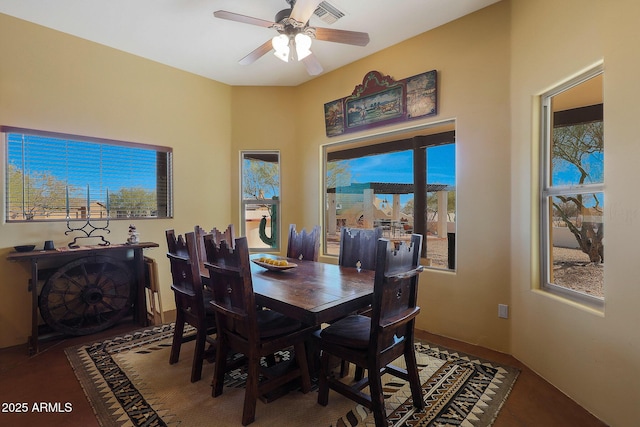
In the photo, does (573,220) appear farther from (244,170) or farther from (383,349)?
(244,170)

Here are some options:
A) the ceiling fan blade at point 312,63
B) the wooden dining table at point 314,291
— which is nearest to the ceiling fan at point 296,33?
the ceiling fan blade at point 312,63

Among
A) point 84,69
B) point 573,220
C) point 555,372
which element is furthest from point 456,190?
point 84,69

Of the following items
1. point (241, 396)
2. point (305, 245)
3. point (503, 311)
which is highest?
point (305, 245)

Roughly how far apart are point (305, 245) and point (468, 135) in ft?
6.27

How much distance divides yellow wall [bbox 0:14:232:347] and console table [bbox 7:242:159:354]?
0.85 feet

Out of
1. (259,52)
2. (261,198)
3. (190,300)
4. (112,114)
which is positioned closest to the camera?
(190,300)

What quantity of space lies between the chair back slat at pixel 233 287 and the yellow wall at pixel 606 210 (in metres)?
2.10

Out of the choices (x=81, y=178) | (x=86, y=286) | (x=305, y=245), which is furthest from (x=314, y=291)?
(x=81, y=178)

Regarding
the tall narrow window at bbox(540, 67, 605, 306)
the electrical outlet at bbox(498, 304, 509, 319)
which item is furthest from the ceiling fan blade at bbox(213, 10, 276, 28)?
the electrical outlet at bbox(498, 304, 509, 319)

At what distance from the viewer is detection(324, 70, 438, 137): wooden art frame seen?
3244mm

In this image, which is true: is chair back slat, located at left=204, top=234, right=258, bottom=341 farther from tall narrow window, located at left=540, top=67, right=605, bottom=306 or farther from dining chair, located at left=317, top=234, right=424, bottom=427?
tall narrow window, located at left=540, top=67, right=605, bottom=306

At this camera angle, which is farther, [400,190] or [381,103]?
[400,190]

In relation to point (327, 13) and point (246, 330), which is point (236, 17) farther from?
point (246, 330)

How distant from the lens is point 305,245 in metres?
3.23
